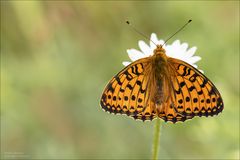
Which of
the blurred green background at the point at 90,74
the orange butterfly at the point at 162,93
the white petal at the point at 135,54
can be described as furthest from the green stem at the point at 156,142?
the blurred green background at the point at 90,74

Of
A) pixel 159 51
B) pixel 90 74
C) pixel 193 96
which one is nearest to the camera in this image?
pixel 193 96

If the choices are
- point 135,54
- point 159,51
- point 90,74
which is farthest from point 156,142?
point 90,74

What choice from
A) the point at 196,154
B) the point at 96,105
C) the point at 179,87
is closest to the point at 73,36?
the point at 96,105

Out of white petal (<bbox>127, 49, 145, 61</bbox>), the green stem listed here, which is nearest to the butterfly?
the green stem

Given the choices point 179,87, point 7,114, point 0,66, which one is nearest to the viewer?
point 179,87

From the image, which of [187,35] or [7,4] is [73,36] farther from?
[187,35]

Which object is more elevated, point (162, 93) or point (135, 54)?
point (135, 54)

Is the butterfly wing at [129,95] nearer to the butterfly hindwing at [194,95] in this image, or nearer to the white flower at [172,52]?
the butterfly hindwing at [194,95]

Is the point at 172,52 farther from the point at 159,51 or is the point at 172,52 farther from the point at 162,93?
the point at 162,93
